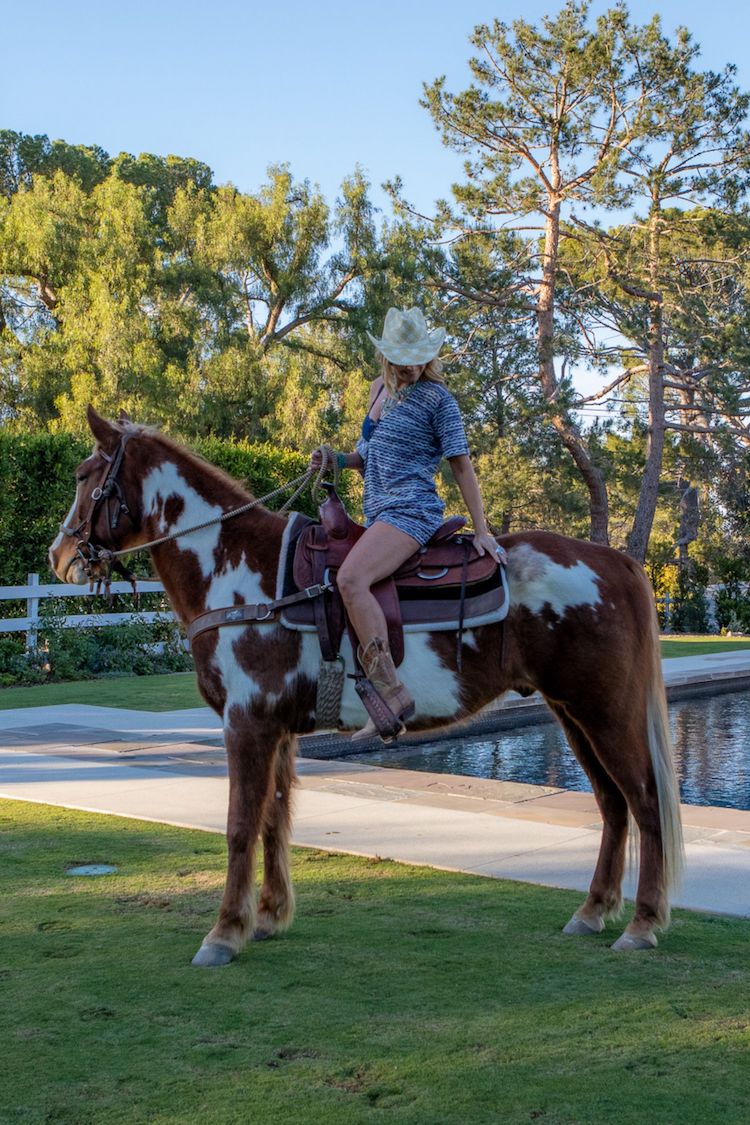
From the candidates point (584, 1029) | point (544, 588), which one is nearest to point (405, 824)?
point (544, 588)

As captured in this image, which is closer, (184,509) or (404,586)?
(404,586)

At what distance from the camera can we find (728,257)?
26.3m

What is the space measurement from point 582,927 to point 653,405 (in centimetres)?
2507

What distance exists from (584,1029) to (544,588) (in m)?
1.76

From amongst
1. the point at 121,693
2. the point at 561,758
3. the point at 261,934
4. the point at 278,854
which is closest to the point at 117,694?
the point at 121,693

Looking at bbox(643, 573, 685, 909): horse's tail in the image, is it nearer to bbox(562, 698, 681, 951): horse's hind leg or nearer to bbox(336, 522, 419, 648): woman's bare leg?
bbox(562, 698, 681, 951): horse's hind leg

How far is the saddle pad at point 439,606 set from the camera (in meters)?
4.55

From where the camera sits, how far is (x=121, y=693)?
1295 centimetres

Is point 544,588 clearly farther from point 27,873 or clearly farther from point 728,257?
point 728,257

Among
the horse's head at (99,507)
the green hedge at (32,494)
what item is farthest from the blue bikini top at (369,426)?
the green hedge at (32,494)

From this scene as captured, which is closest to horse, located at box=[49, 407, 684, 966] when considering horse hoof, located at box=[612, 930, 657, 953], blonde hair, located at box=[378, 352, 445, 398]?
horse hoof, located at box=[612, 930, 657, 953]

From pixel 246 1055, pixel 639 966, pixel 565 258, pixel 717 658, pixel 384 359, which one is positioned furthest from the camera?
pixel 565 258

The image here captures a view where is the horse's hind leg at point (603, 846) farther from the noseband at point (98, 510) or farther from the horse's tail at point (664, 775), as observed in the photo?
the noseband at point (98, 510)

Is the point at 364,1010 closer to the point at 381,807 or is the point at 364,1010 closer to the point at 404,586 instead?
the point at 404,586
